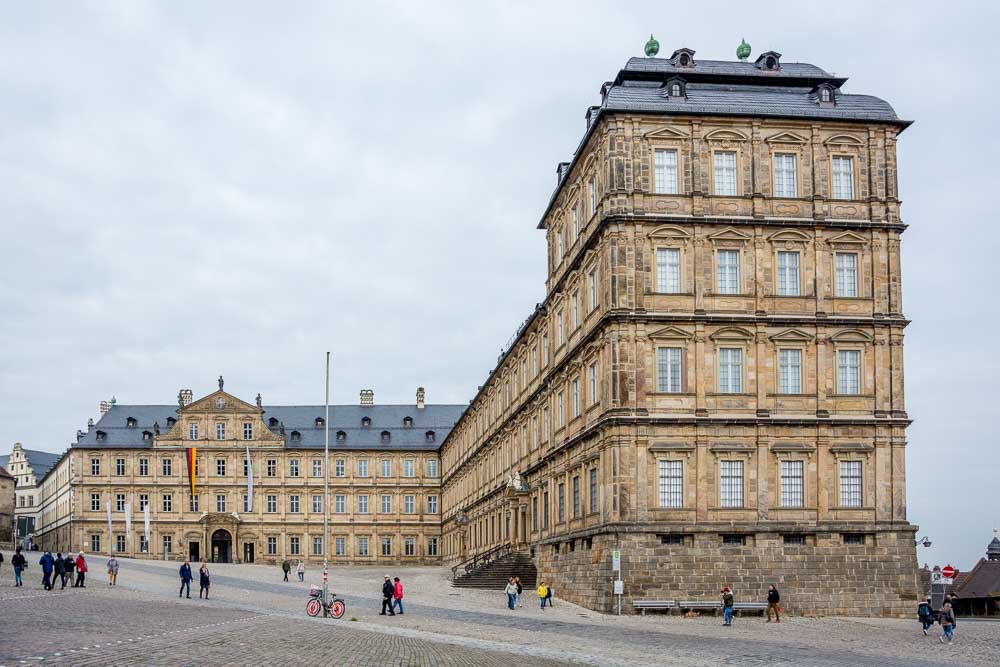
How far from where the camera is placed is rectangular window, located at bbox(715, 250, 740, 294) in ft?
161

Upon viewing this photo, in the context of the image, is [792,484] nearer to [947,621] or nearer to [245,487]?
[947,621]

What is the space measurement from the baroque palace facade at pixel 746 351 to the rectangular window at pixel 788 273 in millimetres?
87

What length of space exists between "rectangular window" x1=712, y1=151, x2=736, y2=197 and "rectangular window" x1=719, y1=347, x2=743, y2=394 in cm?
632

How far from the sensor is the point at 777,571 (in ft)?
155

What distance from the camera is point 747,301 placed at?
48969 mm

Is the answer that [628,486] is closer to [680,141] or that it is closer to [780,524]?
[780,524]

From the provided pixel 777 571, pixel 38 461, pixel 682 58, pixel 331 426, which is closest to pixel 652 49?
pixel 682 58

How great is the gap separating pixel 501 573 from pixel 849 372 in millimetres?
23604

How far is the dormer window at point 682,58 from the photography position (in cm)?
5262

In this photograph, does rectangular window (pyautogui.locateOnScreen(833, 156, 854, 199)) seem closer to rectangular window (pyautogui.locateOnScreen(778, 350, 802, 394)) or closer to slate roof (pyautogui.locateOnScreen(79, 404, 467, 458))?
rectangular window (pyautogui.locateOnScreen(778, 350, 802, 394))

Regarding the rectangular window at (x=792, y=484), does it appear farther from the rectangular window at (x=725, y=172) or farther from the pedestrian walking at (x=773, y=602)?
the rectangular window at (x=725, y=172)

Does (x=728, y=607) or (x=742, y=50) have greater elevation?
(x=742, y=50)

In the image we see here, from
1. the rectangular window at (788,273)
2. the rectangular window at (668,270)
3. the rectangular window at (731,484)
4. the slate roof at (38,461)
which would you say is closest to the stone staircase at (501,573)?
the rectangular window at (731,484)

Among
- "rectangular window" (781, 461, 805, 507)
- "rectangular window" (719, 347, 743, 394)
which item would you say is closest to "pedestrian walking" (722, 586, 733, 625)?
"rectangular window" (781, 461, 805, 507)
